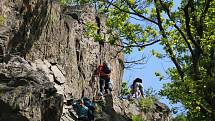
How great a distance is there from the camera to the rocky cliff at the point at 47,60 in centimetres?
1714

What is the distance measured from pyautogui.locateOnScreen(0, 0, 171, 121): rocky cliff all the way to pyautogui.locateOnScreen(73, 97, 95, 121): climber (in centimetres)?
43

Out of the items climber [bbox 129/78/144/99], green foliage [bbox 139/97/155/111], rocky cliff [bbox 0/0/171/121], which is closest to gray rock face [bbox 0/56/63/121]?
rocky cliff [bbox 0/0/171/121]

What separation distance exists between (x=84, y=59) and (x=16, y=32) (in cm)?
515

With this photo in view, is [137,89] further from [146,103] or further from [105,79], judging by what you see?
[105,79]

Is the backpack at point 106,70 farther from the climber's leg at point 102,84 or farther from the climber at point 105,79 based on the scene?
the climber's leg at point 102,84

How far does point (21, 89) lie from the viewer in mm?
17062

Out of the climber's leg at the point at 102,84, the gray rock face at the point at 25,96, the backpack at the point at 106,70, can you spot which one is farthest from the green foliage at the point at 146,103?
the gray rock face at the point at 25,96

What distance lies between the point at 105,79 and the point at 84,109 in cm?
487

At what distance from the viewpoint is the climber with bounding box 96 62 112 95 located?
25.2 metres

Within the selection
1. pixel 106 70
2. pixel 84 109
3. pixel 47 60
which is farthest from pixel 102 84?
pixel 84 109

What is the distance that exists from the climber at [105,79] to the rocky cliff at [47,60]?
2.72 ft

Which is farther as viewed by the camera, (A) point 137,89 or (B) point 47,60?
(A) point 137,89

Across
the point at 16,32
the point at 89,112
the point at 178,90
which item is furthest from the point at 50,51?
the point at 178,90

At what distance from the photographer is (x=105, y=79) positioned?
25.4 m
